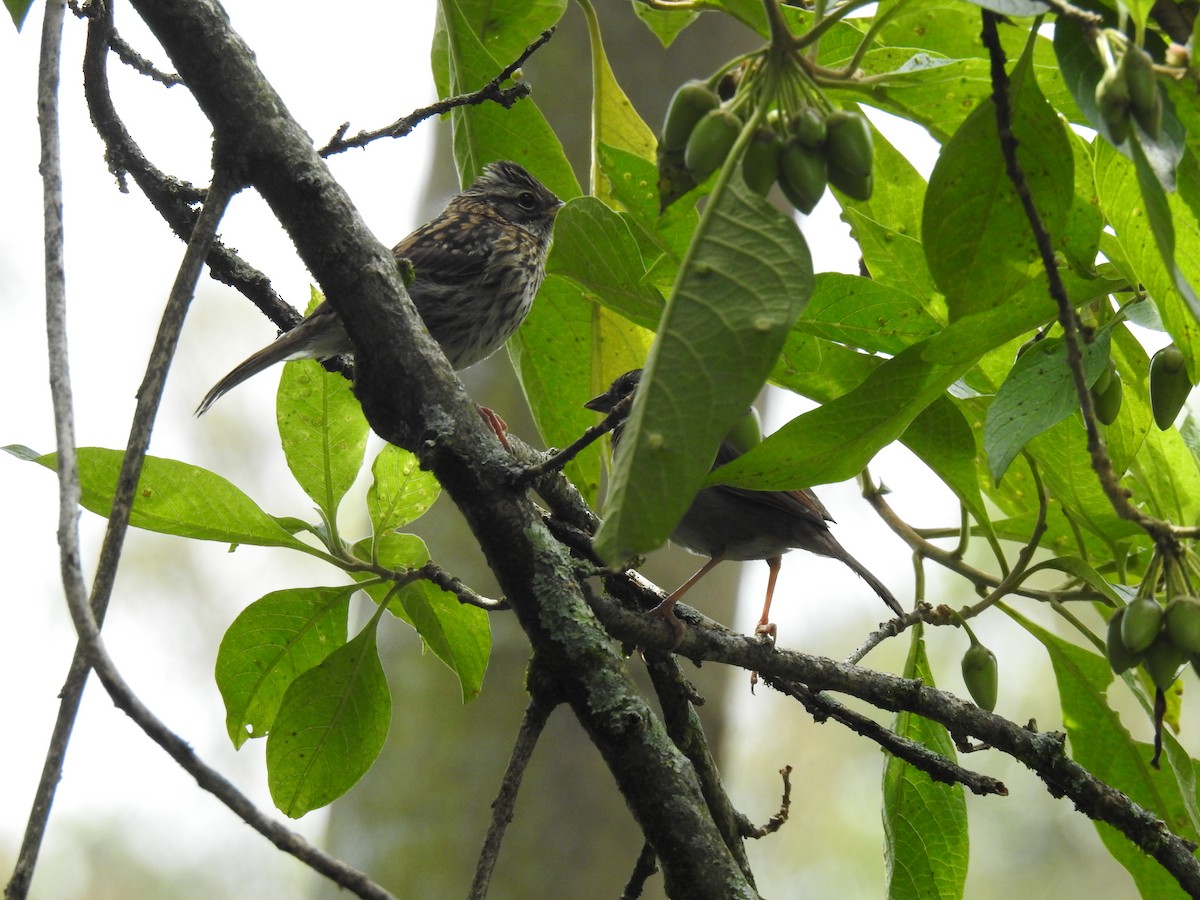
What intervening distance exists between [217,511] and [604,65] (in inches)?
62.1

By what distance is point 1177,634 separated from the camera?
1.74 metres

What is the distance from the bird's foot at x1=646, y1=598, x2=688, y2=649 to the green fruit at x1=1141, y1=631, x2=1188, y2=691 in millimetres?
812

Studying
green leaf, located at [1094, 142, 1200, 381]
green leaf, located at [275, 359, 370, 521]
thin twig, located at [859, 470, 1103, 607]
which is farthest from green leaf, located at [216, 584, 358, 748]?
green leaf, located at [1094, 142, 1200, 381]

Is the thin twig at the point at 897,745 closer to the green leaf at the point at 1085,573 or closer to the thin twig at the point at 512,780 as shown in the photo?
the green leaf at the point at 1085,573

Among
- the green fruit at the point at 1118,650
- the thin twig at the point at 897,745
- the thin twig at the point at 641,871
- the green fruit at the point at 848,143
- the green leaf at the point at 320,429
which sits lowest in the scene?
the thin twig at the point at 641,871

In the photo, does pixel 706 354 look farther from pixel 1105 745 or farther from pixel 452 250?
pixel 452 250

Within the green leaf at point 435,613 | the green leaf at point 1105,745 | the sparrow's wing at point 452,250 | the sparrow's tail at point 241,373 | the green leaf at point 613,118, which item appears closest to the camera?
the green leaf at point 435,613

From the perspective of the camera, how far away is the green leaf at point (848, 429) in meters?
1.87

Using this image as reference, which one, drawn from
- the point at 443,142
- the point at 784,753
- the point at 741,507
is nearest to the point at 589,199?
the point at 741,507

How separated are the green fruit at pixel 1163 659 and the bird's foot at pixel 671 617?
812 mm

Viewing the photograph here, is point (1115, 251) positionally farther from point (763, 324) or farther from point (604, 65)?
point (604, 65)

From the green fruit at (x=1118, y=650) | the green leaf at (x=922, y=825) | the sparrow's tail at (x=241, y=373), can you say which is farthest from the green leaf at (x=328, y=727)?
the sparrow's tail at (x=241, y=373)

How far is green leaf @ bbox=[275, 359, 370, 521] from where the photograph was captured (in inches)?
107

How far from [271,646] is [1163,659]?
1.89 m
